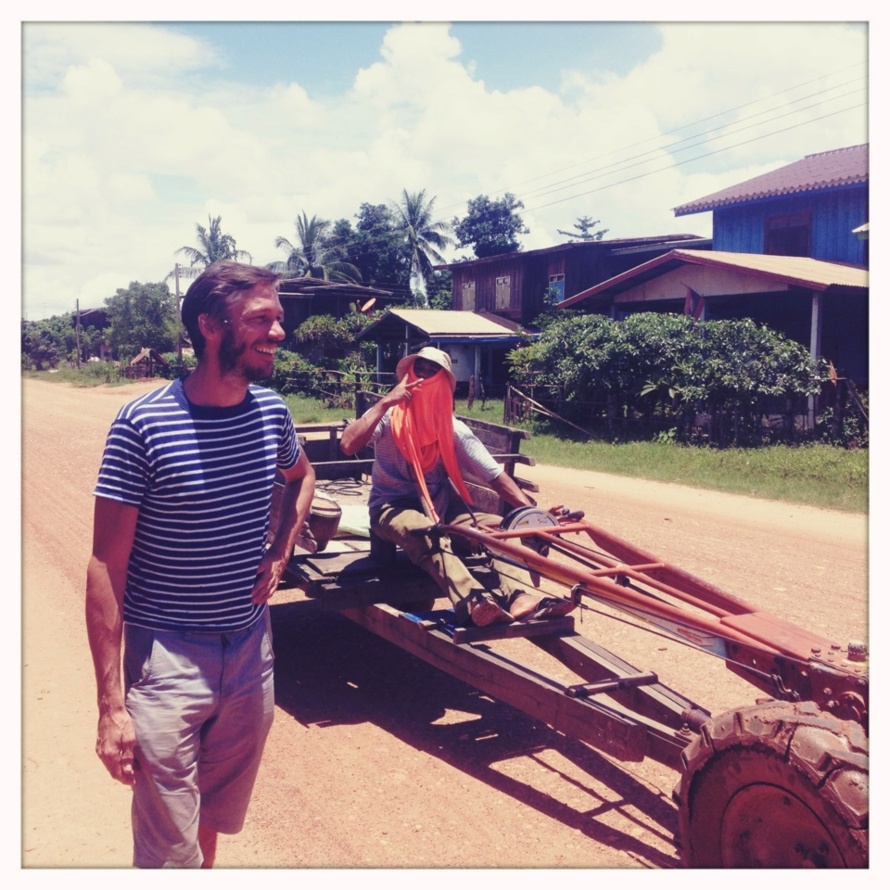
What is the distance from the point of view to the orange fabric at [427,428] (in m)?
4.71

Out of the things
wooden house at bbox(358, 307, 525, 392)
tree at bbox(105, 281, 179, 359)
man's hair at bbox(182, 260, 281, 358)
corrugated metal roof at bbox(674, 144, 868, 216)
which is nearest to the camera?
man's hair at bbox(182, 260, 281, 358)

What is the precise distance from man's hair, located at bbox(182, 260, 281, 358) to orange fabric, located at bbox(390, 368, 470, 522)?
216 cm

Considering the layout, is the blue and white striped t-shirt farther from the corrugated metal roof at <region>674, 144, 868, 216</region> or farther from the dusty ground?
the corrugated metal roof at <region>674, 144, 868, 216</region>

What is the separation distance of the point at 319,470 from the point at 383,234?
133 feet

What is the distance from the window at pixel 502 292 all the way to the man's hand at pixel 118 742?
32.9 metres

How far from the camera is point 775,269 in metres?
16.8

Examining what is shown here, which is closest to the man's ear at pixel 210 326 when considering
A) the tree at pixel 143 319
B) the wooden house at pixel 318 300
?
the wooden house at pixel 318 300

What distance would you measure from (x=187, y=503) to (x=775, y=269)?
16.4 meters

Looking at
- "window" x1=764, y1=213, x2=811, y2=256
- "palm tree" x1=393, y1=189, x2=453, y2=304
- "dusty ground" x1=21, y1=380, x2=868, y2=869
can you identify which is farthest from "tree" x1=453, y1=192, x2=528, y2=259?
"dusty ground" x1=21, y1=380, x2=868, y2=869

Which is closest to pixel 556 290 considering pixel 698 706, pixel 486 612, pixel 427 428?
pixel 427 428

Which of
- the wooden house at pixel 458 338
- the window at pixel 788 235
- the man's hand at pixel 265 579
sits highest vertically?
the window at pixel 788 235

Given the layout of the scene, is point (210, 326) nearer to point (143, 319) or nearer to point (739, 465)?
point (739, 465)

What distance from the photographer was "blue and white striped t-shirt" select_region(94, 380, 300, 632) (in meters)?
2.36

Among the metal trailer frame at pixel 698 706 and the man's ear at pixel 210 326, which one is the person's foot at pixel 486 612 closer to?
the metal trailer frame at pixel 698 706
